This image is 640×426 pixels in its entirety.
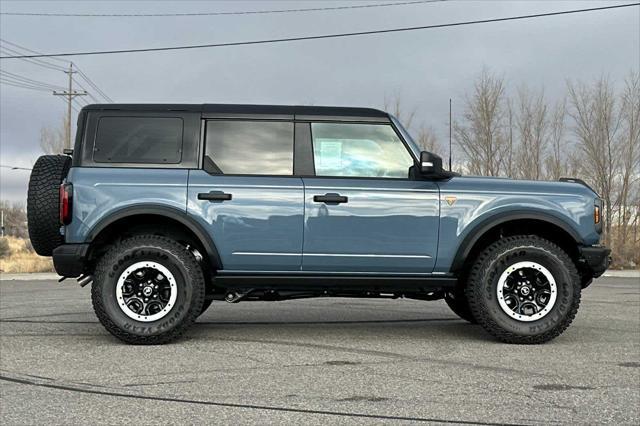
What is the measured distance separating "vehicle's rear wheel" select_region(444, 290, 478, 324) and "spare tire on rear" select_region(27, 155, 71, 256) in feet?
12.3

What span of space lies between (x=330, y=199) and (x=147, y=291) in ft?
5.88

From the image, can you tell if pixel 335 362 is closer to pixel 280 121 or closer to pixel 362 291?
pixel 362 291

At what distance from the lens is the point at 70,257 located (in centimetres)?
562

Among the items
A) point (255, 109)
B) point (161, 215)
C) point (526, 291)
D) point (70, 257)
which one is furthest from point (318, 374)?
point (255, 109)

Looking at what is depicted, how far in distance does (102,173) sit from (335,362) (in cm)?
265

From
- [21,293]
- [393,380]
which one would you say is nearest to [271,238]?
[393,380]

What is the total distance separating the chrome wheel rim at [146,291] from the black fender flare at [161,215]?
1.35 feet

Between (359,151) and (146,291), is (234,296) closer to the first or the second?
(146,291)

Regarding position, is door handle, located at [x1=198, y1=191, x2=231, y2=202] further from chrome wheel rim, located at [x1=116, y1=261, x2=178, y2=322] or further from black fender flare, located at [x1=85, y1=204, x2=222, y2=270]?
chrome wheel rim, located at [x1=116, y1=261, x2=178, y2=322]

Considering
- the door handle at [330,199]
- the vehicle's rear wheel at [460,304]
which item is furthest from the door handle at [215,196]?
the vehicle's rear wheel at [460,304]

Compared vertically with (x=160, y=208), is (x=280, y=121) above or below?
above

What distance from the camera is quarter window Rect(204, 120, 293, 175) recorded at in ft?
19.4

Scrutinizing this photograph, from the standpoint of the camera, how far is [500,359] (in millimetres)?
5109

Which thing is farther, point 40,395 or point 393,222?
point 393,222
